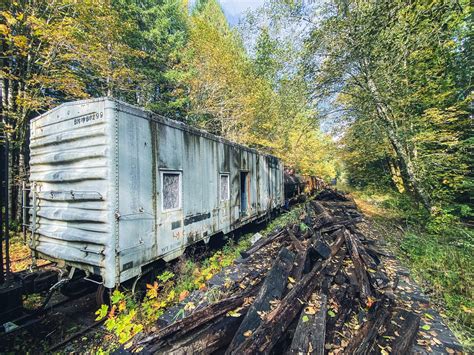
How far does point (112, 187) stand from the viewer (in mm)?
3396

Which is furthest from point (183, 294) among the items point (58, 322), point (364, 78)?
point (364, 78)

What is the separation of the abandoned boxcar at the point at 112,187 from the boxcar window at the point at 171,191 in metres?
0.02

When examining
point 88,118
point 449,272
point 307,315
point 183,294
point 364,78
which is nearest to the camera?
point 307,315

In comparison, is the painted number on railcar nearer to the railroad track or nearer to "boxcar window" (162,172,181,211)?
"boxcar window" (162,172,181,211)

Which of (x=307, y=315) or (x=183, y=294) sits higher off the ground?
(x=307, y=315)

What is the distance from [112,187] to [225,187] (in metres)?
4.09

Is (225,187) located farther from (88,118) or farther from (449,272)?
(449,272)

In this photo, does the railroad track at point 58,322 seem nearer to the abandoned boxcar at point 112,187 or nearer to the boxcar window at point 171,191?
the abandoned boxcar at point 112,187

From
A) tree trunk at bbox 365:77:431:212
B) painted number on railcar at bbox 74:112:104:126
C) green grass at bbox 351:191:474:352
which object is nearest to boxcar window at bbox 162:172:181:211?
painted number on railcar at bbox 74:112:104:126

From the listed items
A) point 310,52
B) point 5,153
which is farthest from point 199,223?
point 310,52

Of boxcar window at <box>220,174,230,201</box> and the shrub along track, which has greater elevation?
boxcar window at <box>220,174,230,201</box>

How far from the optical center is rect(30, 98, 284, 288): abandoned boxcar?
3.46m

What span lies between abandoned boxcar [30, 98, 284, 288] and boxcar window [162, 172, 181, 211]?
0.02 metres

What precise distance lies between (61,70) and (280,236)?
427 inches
